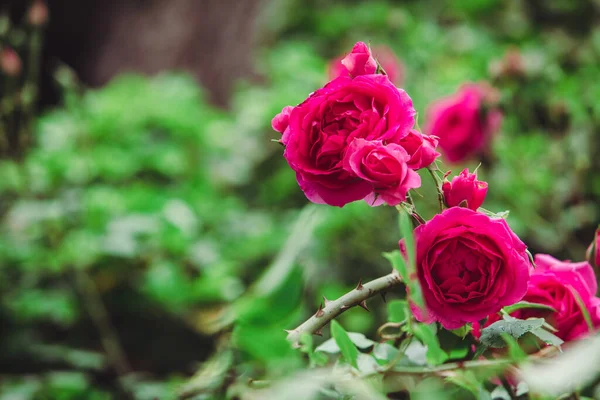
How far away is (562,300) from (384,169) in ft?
0.72

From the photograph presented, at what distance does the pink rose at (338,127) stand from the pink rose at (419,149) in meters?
0.01

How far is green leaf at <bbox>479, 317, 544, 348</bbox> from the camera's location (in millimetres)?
417

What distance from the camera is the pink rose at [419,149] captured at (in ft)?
1.41

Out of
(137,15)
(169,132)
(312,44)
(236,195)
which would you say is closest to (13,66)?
(169,132)

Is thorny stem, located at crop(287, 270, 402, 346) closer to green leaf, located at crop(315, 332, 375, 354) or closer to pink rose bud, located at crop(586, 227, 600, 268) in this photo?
green leaf, located at crop(315, 332, 375, 354)

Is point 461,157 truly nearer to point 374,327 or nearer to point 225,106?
point 374,327

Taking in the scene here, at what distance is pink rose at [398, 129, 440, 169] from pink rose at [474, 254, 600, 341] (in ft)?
0.52

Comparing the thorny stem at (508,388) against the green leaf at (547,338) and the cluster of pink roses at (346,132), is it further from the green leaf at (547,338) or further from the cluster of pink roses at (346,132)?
the cluster of pink roses at (346,132)

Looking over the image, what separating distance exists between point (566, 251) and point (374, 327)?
1.62ft

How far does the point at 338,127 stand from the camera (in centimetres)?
44

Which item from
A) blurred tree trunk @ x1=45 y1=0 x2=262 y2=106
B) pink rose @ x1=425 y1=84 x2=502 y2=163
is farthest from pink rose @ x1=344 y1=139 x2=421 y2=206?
blurred tree trunk @ x1=45 y1=0 x2=262 y2=106

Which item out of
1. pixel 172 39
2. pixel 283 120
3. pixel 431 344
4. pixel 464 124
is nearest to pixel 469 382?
pixel 431 344

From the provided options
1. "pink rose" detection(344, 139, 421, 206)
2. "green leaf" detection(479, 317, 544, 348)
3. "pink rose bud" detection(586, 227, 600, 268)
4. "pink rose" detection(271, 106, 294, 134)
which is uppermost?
"pink rose" detection(271, 106, 294, 134)

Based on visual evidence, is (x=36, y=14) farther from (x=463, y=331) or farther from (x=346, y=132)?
(x=463, y=331)
